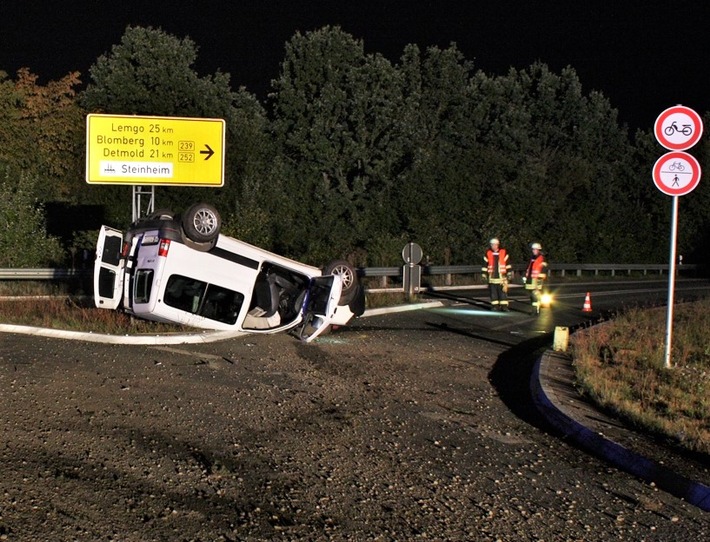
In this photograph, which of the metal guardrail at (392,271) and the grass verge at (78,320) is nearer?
the grass verge at (78,320)

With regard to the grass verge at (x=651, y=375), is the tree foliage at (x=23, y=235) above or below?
above

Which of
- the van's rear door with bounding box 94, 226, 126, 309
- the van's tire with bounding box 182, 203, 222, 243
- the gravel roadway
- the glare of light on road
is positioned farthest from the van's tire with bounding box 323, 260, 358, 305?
the glare of light on road

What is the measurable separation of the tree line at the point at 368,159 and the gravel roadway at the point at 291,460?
594 inches

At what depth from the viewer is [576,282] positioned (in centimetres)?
2830

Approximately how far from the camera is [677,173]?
933 cm

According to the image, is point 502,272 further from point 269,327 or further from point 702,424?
point 702,424

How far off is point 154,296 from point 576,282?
68.4 ft

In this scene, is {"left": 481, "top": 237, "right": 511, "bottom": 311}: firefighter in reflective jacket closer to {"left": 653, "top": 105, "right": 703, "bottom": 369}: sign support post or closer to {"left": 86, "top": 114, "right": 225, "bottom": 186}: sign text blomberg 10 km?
{"left": 86, "top": 114, "right": 225, "bottom": 186}: sign text blomberg 10 km

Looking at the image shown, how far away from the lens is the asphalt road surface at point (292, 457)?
4.65m

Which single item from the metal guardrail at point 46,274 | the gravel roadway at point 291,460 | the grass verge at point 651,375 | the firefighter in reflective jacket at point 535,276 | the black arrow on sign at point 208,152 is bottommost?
the gravel roadway at point 291,460

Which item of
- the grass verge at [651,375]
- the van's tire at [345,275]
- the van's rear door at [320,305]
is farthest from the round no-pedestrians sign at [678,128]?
the van's tire at [345,275]

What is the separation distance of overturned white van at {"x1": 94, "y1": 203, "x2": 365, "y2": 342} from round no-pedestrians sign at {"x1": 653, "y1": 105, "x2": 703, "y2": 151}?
489 cm

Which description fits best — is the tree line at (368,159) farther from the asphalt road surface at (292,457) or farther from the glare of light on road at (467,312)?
the asphalt road surface at (292,457)

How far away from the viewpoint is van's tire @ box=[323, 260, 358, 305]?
12.3 meters
